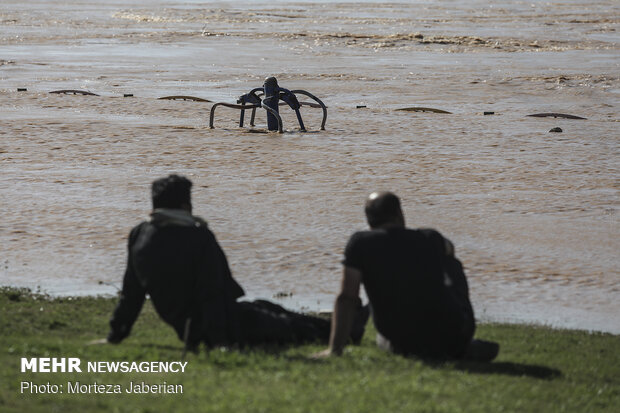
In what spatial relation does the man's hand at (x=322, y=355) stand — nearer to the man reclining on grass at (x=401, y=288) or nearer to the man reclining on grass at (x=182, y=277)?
the man reclining on grass at (x=401, y=288)

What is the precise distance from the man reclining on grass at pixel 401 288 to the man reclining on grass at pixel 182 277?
63cm

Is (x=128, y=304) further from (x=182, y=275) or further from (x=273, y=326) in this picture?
(x=273, y=326)

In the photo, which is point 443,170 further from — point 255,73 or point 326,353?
point 255,73

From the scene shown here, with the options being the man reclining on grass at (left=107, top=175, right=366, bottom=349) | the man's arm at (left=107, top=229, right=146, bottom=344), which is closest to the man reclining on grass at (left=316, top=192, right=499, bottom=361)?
the man reclining on grass at (left=107, top=175, right=366, bottom=349)

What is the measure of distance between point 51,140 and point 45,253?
7.96 meters

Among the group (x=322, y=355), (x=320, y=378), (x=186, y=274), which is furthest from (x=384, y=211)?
(x=186, y=274)

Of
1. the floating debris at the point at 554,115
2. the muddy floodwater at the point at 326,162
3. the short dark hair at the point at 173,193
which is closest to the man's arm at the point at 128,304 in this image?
the short dark hair at the point at 173,193

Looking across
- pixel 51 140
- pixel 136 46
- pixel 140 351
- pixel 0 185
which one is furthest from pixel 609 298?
pixel 136 46

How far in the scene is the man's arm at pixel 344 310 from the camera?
6.36 meters

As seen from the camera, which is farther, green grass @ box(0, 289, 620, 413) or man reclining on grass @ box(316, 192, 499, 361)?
man reclining on grass @ box(316, 192, 499, 361)

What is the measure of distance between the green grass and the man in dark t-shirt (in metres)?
0.20

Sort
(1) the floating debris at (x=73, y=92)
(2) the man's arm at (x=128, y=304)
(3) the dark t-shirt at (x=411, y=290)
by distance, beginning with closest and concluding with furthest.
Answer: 1. (3) the dark t-shirt at (x=411, y=290)
2. (2) the man's arm at (x=128, y=304)
3. (1) the floating debris at (x=73, y=92)

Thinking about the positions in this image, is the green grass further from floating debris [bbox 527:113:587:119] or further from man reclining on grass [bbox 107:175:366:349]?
floating debris [bbox 527:113:587:119]

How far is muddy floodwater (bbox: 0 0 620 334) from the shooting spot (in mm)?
10234
